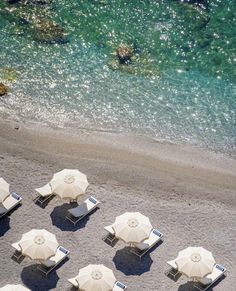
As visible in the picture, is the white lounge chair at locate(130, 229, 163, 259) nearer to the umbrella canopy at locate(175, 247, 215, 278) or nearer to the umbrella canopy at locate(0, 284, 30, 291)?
the umbrella canopy at locate(175, 247, 215, 278)

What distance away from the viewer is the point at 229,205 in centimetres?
3981

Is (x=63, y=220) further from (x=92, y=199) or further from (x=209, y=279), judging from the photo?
(x=209, y=279)

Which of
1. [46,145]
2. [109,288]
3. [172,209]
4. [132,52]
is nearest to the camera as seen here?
[109,288]

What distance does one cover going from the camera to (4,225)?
121ft

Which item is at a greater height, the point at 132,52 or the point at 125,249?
the point at 132,52

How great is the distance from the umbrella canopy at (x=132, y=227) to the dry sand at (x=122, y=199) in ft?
3.64

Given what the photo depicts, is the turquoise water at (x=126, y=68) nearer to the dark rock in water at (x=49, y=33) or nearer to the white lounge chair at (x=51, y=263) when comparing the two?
the dark rock in water at (x=49, y=33)

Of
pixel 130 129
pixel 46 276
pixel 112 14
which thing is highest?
pixel 112 14

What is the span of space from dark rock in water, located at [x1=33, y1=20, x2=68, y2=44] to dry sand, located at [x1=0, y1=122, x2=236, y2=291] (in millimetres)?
9832

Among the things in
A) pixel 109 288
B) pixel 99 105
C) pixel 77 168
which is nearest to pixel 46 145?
pixel 77 168

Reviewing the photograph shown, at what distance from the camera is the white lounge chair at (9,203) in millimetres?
37344

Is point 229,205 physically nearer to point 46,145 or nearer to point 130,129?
point 130,129

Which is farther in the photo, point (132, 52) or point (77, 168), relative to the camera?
point (132, 52)

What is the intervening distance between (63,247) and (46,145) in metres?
8.27
